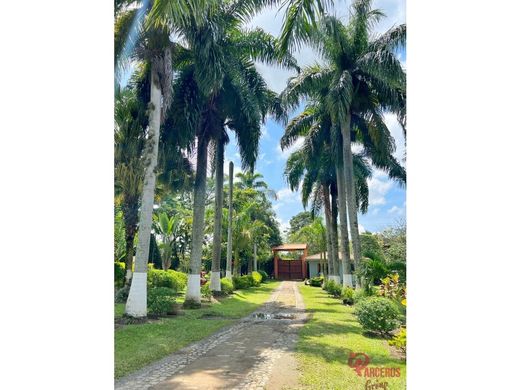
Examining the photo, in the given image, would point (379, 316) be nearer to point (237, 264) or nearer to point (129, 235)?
point (129, 235)

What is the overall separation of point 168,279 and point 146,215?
10.5 ft

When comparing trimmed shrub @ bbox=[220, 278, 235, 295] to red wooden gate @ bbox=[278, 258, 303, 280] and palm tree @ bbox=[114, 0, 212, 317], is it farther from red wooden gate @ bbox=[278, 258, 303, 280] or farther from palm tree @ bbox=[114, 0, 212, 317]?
palm tree @ bbox=[114, 0, 212, 317]

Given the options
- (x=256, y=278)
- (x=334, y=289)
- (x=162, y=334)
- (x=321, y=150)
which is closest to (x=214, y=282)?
(x=256, y=278)

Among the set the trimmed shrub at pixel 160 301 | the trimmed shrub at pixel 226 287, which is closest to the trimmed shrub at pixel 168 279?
the trimmed shrub at pixel 160 301

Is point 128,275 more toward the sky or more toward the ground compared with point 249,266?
more toward the sky

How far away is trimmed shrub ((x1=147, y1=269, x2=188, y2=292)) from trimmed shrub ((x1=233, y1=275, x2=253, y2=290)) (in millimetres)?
3909

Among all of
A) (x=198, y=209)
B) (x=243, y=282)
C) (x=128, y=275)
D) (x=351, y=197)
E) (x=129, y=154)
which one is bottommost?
(x=243, y=282)

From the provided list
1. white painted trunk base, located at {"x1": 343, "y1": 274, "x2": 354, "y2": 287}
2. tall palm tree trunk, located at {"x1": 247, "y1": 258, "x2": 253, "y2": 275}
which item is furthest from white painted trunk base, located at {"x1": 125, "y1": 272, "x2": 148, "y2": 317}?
tall palm tree trunk, located at {"x1": 247, "y1": 258, "x2": 253, "y2": 275}

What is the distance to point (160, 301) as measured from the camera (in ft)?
27.1

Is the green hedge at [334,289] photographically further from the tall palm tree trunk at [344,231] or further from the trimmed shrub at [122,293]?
the trimmed shrub at [122,293]

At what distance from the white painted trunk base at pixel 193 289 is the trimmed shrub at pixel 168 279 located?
37 cm

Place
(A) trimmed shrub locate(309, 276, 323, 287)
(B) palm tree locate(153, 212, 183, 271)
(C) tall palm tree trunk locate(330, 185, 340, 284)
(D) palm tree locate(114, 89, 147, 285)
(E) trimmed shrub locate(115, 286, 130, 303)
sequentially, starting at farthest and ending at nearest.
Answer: (A) trimmed shrub locate(309, 276, 323, 287) → (C) tall palm tree trunk locate(330, 185, 340, 284) → (B) palm tree locate(153, 212, 183, 271) → (E) trimmed shrub locate(115, 286, 130, 303) → (D) palm tree locate(114, 89, 147, 285)

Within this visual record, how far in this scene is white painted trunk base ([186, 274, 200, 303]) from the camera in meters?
10.7
